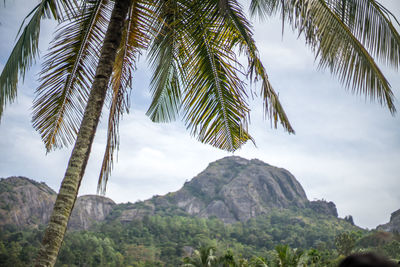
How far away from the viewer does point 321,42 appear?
2.67m

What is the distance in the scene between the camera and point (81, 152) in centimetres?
251

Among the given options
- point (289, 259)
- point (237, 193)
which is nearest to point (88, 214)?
point (237, 193)

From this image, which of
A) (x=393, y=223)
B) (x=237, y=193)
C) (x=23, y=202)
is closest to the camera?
(x=23, y=202)

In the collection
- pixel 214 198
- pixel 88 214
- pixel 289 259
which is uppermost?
pixel 214 198

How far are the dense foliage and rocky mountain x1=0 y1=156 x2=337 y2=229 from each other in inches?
335

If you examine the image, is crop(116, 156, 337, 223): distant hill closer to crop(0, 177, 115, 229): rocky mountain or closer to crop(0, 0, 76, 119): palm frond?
crop(0, 177, 115, 229): rocky mountain

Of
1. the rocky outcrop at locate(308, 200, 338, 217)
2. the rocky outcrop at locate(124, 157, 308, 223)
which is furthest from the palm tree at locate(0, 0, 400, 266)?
the rocky outcrop at locate(308, 200, 338, 217)

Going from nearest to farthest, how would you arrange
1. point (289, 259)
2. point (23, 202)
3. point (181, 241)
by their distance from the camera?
point (289, 259)
point (181, 241)
point (23, 202)

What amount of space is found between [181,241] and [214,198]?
217ft

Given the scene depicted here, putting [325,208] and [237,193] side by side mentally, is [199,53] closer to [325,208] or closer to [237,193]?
[325,208]

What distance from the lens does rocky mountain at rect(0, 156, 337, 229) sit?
88.1 m

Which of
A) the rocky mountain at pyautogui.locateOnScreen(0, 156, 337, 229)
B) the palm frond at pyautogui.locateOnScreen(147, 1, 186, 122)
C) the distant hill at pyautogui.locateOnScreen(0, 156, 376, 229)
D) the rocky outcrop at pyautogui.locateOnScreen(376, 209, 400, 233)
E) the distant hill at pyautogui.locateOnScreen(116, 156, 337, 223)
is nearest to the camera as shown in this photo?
the palm frond at pyautogui.locateOnScreen(147, 1, 186, 122)

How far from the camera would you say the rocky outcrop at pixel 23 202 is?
76688 millimetres

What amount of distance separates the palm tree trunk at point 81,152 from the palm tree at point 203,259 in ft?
70.3
